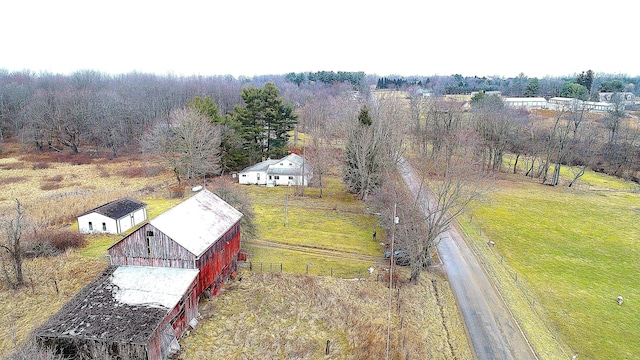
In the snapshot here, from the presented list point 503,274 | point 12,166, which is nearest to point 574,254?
point 503,274

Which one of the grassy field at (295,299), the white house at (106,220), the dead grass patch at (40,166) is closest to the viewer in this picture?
the grassy field at (295,299)

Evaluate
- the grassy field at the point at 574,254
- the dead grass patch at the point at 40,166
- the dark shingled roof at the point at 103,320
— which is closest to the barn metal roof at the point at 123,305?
the dark shingled roof at the point at 103,320

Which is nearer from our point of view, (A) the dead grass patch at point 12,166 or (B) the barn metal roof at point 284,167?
(B) the barn metal roof at point 284,167

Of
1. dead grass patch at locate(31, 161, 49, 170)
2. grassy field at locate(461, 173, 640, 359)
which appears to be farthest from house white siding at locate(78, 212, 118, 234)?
dead grass patch at locate(31, 161, 49, 170)

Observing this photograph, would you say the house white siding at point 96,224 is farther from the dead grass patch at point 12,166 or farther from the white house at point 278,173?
the dead grass patch at point 12,166

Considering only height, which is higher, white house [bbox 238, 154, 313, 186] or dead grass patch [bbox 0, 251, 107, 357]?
white house [bbox 238, 154, 313, 186]

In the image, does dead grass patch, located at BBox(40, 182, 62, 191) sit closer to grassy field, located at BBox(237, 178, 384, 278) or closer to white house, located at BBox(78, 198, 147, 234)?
white house, located at BBox(78, 198, 147, 234)
